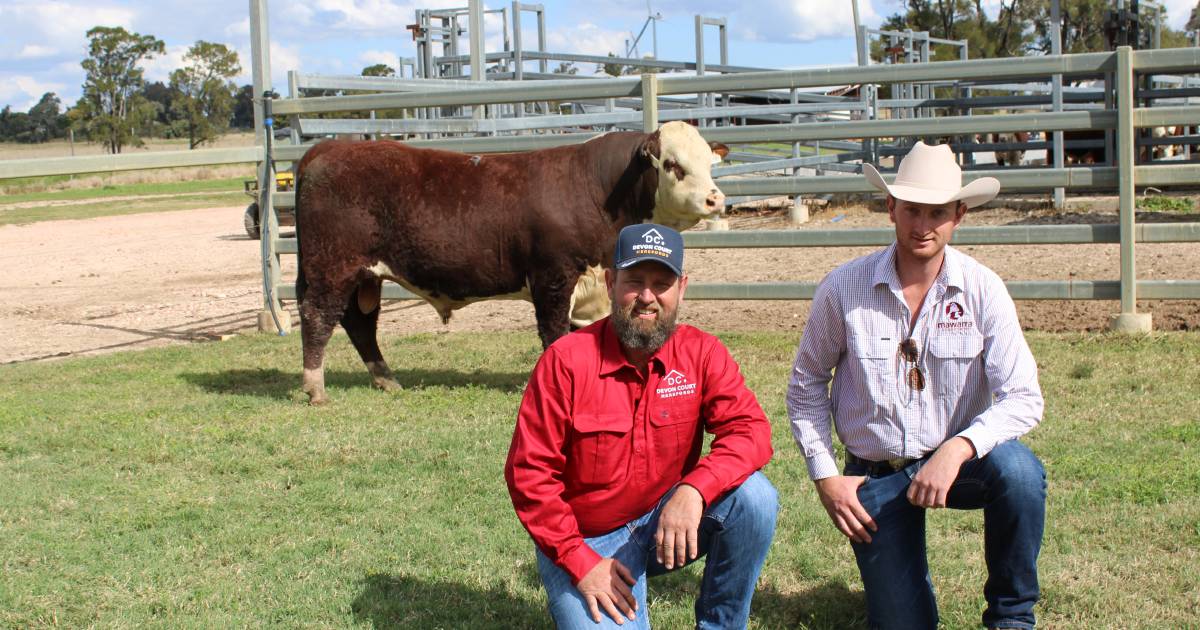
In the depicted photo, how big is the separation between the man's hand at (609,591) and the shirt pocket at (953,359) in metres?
1.09

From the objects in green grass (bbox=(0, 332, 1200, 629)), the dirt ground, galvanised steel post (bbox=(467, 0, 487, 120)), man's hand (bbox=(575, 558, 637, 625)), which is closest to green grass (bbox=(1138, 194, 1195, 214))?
the dirt ground

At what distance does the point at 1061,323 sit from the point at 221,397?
569 cm

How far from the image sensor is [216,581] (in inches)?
165

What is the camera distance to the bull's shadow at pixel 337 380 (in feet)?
24.7

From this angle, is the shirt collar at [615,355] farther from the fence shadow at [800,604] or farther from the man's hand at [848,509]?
the fence shadow at [800,604]

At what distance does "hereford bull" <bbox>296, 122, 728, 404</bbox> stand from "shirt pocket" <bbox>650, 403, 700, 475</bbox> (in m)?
3.57

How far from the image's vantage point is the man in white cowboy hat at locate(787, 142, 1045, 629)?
11.3 ft

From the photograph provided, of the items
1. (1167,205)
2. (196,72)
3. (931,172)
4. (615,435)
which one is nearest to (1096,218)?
(1167,205)

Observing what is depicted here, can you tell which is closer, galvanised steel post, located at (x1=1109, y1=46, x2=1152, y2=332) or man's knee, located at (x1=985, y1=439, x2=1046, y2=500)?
man's knee, located at (x1=985, y1=439, x2=1046, y2=500)

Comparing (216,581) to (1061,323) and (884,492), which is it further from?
(1061,323)

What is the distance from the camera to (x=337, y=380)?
7.99 metres

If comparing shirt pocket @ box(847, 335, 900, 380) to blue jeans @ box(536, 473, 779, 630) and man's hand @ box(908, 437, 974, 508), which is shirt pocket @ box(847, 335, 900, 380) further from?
blue jeans @ box(536, 473, 779, 630)

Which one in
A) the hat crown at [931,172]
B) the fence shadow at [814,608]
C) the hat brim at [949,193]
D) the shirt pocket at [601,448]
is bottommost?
the fence shadow at [814,608]

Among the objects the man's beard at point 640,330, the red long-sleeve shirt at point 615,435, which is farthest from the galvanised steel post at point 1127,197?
the man's beard at point 640,330
